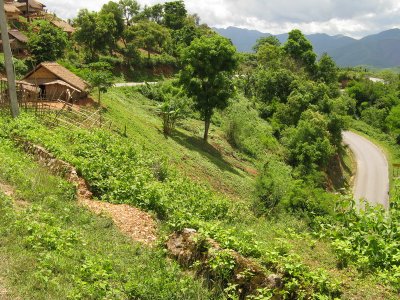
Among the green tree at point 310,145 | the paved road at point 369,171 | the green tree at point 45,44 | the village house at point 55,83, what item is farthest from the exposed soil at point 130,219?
the green tree at point 45,44

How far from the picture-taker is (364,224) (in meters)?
8.88

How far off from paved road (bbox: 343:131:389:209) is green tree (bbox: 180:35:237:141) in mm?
14293

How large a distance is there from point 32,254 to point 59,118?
50.4ft

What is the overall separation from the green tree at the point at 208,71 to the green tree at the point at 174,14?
45049mm

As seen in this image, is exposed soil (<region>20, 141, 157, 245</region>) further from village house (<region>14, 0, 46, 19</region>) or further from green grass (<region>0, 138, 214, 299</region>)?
village house (<region>14, 0, 46, 19</region>)

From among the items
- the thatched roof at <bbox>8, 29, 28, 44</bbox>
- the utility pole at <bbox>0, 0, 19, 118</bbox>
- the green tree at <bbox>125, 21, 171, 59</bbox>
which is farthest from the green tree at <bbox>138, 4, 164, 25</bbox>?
the utility pole at <bbox>0, 0, 19, 118</bbox>

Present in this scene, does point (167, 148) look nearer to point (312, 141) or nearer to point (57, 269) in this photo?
point (312, 141)

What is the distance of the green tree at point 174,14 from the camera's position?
73438 mm

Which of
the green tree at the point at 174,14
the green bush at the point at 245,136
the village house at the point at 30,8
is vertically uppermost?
the green tree at the point at 174,14

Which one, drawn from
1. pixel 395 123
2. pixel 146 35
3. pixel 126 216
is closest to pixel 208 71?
pixel 126 216

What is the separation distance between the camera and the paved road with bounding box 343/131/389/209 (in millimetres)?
37562

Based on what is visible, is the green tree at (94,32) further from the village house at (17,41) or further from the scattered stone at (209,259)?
the scattered stone at (209,259)

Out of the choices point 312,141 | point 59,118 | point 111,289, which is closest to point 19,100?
point 59,118

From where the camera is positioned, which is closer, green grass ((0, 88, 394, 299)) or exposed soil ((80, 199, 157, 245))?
green grass ((0, 88, 394, 299))
